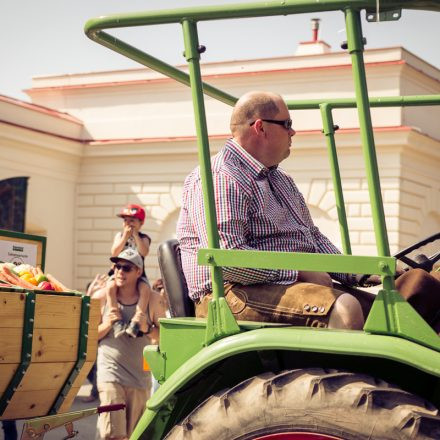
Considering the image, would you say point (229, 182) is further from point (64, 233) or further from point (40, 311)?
point (64, 233)

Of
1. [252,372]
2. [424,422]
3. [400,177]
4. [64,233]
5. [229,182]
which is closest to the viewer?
[424,422]

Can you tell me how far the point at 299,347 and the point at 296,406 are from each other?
182 millimetres

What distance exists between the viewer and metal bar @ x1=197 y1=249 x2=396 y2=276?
317cm

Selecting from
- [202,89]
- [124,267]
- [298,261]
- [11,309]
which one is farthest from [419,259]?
[124,267]

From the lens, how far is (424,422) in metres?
2.99

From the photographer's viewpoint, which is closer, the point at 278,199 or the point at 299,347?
the point at 299,347

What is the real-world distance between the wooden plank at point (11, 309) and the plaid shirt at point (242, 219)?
4.88ft

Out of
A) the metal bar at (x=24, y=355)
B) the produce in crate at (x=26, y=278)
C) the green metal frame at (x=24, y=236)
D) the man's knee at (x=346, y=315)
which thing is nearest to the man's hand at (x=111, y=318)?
the green metal frame at (x=24, y=236)

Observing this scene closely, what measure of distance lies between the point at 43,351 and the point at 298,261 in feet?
8.34

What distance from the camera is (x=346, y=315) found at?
3545mm

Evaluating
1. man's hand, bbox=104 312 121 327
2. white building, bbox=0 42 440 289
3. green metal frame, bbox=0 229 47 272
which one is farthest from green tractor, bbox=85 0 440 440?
white building, bbox=0 42 440 289

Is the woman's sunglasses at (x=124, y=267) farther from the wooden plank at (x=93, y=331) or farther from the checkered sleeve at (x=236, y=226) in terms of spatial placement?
the checkered sleeve at (x=236, y=226)

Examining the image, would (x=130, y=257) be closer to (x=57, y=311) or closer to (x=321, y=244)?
(x=57, y=311)

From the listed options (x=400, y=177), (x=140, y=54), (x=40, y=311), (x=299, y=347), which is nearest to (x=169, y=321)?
(x=299, y=347)
